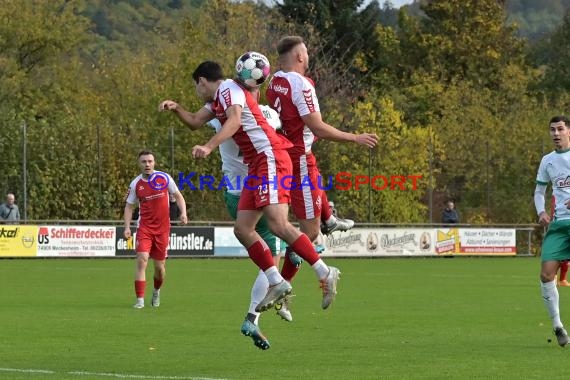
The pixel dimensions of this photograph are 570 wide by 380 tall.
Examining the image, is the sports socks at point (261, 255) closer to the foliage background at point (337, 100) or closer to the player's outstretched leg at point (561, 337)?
the player's outstretched leg at point (561, 337)

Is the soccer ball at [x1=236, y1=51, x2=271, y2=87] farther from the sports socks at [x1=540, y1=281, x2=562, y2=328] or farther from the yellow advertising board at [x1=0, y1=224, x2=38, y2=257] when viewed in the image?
the yellow advertising board at [x1=0, y1=224, x2=38, y2=257]

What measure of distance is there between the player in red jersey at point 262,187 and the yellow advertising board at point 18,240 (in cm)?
2429

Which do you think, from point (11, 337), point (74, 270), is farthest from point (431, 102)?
point (11, 337)

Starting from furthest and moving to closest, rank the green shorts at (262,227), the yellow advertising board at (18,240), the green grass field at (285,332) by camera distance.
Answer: the yellow advertising board at (18,240) < the green shorts at (262,227) < the green grass field at (285,332)

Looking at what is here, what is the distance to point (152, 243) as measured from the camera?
19.4 metres

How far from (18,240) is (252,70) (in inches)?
983

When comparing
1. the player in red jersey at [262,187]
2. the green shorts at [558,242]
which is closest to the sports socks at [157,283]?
the green shorts at [558,242]

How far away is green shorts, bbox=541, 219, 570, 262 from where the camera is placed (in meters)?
12.9

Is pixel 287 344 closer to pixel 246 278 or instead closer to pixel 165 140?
pixel 246 278

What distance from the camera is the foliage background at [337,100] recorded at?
137 ft

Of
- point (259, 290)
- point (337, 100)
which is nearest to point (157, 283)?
point (259, 290)

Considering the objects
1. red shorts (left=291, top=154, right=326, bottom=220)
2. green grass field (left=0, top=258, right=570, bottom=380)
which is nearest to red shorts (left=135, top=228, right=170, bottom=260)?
green grass field (left=0, top=258, right=570, bottom=380)

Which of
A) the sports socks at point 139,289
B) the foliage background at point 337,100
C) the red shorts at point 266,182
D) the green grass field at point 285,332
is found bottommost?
the green grass field at point 285,332

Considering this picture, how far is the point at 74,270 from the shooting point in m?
30.4
